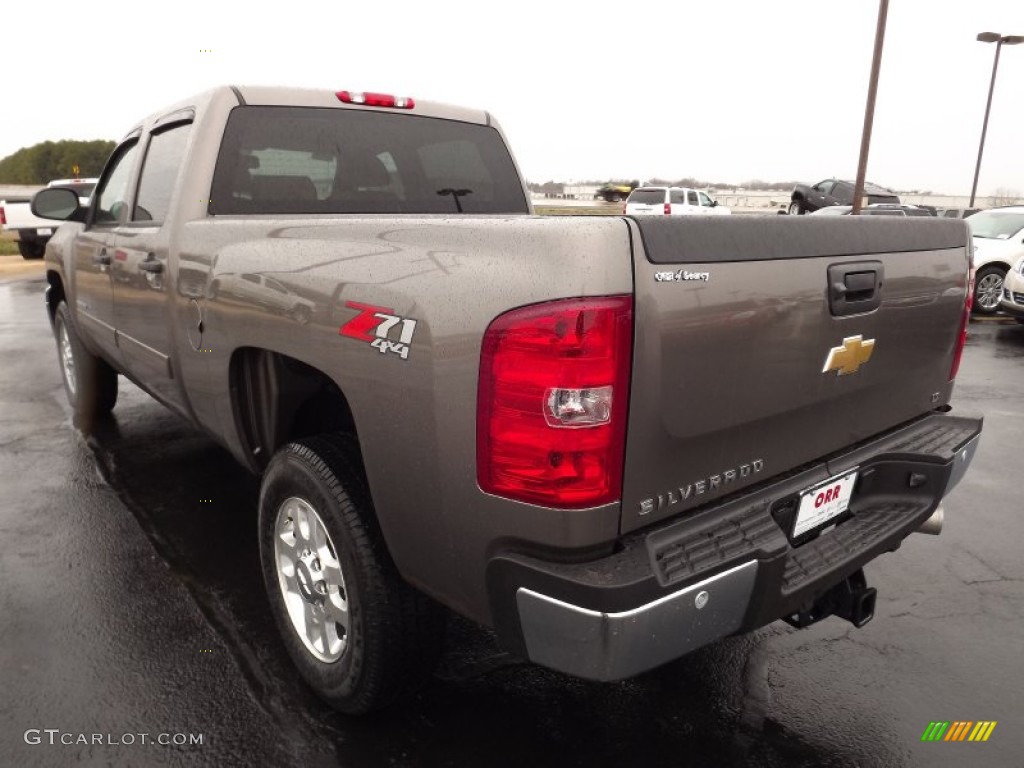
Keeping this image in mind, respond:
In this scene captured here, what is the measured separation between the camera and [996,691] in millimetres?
2572

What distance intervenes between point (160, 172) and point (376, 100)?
1.09 m

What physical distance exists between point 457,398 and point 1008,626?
8.75 feet

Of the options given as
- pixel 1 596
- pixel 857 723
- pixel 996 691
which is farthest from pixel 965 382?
pixel 1 596

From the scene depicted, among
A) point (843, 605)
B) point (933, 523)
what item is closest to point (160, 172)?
point (843, 605)

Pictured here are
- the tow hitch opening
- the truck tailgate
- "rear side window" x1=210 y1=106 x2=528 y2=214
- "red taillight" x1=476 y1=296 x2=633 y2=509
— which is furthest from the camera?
"rear side window" x1=210 y1=106 x2=528 y2=214

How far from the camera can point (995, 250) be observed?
1113 cm

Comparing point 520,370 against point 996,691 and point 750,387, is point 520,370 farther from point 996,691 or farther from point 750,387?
point 996,691

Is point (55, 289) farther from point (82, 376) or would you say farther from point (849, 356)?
point (849, 356)

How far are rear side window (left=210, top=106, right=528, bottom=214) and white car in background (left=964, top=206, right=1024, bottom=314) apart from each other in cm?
983

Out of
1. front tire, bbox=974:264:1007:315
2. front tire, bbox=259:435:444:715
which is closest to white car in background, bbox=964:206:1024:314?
front tire, bbox=974:264:1007:315

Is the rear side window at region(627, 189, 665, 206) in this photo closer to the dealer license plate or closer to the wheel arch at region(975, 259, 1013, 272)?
the wheel arch at region(975, 259, 1013, 272)

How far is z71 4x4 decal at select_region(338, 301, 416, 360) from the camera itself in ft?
5.93

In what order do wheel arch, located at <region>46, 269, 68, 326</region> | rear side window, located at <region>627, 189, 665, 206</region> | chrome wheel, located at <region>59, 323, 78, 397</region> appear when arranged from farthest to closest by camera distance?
rear side window, located at <region>627, 189, 665, 206</region> → chrome wheel, located at <region>59, 323, 78, 397</region> → wheel arch, located at <region>46, 269, 68, 326</region>

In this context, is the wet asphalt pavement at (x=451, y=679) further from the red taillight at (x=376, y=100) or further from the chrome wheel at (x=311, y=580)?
the red taillight at (x=376, y=100)
